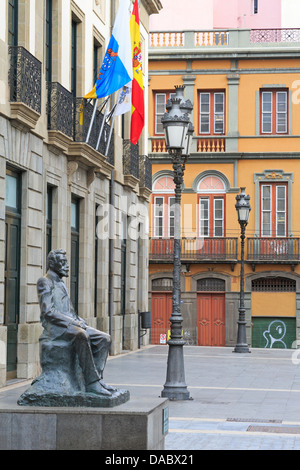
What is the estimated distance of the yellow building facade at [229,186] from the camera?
39.1 meters

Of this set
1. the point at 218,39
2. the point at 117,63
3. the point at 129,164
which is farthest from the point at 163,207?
the point at 117,63

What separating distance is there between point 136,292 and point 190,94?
39.9ft

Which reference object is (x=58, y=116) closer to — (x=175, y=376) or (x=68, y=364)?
(x=175, y=376)

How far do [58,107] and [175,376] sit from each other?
7.62m

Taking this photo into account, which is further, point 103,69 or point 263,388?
point 103,69

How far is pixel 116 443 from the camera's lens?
9.45m

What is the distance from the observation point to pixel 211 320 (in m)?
39.3

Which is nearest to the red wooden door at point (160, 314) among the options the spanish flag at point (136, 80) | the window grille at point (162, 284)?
the window grille at point (162, 284)

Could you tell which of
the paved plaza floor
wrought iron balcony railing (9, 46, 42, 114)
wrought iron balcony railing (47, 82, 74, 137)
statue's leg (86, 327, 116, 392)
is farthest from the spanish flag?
statue's leg (86, 327, 116, 392)

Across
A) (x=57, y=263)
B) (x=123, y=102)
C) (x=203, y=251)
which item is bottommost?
(x=57, y=263)

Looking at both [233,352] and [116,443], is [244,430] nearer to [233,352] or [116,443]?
[116,443]

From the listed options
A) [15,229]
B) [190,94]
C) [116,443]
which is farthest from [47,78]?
[190,94]

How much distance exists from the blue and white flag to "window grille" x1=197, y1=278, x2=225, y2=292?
18046mm

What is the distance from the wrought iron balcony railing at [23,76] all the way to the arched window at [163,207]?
846 inches
